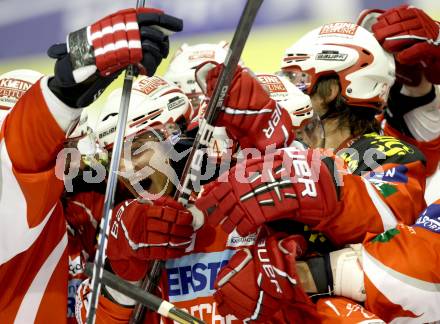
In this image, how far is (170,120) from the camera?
2238mm

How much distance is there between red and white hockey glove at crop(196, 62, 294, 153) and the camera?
5.69ft

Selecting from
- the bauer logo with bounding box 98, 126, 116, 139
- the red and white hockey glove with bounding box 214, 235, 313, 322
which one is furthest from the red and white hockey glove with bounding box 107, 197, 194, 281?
the bauer logo with bounding box 98, 126, 116, 139

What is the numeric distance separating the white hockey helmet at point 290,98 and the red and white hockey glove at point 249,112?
454 mm

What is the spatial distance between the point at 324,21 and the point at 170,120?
40.5 inches

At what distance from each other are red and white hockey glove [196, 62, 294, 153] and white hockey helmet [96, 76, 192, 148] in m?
0.38

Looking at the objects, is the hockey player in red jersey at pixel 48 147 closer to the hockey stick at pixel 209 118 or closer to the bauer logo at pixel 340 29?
the hockey stick at pixel 209 118

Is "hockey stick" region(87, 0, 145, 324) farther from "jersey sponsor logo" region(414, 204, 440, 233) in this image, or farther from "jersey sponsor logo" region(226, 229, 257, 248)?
"jersey sponsor logo" region(414, 204, 440, 233)

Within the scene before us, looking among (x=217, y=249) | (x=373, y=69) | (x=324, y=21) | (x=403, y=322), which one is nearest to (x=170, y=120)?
(x=217, y=249)

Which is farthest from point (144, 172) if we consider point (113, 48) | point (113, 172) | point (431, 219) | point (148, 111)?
point (431, 219)

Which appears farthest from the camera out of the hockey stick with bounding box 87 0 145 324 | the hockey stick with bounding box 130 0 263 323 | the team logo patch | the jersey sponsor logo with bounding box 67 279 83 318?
the jersey sponsor logo with bounding box 67 279 83 318

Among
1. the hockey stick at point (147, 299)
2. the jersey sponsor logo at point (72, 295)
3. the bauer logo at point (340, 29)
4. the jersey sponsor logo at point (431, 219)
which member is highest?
the bauer logo at point (340, 29)

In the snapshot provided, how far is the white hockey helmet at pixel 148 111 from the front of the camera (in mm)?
2153

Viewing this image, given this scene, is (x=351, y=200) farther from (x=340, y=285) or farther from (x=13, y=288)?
(x=13, y=288)

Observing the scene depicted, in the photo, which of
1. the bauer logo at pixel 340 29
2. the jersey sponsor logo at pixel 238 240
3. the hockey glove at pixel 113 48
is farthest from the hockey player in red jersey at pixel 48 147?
the bauer logo at pixel 340 29
